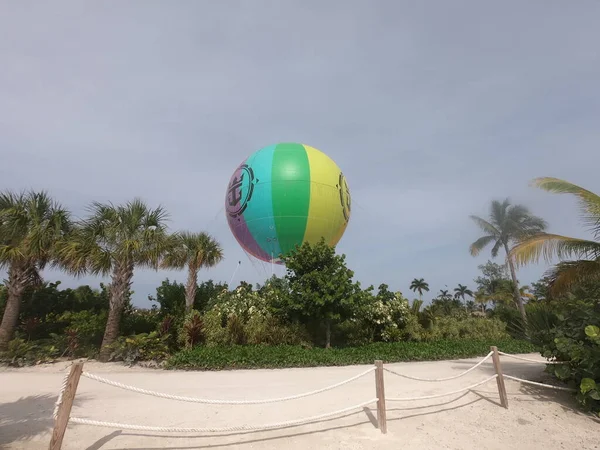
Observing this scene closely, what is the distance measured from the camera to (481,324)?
18500 mm

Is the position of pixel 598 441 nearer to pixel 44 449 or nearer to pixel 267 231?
pixel 44 449

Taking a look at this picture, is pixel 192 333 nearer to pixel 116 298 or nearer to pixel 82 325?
pixel 116 298

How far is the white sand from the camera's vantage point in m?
4.18

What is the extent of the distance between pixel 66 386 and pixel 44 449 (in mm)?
1214

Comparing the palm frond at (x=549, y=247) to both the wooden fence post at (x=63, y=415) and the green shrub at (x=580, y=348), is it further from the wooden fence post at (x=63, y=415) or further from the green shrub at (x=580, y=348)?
the wooden fence post at (x=63, y=415)

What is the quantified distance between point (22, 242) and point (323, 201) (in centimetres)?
1075

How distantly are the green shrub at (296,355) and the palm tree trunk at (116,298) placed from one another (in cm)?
252

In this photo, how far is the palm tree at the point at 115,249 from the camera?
10.5 meters

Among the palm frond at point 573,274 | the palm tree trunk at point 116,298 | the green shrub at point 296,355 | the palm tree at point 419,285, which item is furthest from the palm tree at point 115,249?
the palm tree at point 419,285

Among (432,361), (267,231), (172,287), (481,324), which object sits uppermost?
(267,231)

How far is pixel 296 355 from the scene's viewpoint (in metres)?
10.1

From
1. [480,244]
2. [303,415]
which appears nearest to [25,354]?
[303,415]

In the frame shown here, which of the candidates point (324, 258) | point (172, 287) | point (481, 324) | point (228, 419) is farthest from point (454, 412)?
point (481, 324)

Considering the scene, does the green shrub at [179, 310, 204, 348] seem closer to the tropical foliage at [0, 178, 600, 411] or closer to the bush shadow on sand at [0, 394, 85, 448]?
the tropical foliage at [0, 178, 600, 411]
